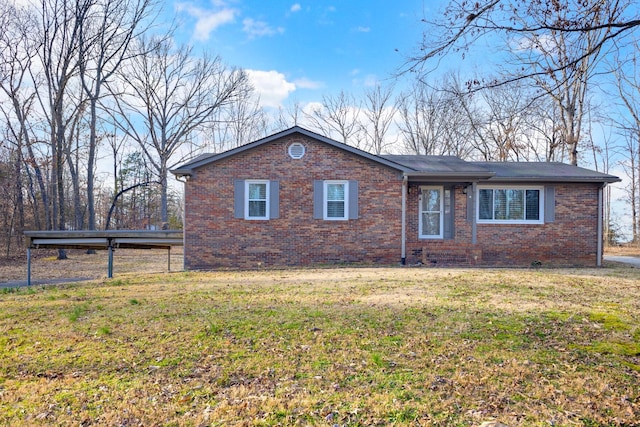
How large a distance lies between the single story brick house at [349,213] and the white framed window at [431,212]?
0.47 meters

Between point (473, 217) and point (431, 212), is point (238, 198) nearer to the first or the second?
point (431, 212)

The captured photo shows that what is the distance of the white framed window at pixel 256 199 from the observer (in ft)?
38.6

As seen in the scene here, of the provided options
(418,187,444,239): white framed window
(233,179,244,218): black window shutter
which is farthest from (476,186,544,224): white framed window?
(233,179,244,218): black window shutter

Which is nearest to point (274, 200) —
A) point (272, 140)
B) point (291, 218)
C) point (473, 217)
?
point (291, 218)

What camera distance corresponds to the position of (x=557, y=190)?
484 inches

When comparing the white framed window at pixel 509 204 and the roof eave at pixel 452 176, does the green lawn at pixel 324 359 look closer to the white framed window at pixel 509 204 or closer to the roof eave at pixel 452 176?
the roof eave at pixel 452 176

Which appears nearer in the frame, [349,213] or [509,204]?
[349,213]

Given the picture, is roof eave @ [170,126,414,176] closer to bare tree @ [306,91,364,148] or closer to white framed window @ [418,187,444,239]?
white framed window @ [418,187,444,239]

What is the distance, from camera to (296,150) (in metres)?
11.8

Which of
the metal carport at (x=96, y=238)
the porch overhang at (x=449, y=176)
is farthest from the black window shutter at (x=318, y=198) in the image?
the metal carport at (x=96, y=238)

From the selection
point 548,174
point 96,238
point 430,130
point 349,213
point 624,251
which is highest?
point 430,130

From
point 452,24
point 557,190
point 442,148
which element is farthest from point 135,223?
point 452,24

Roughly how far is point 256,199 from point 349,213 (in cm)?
286

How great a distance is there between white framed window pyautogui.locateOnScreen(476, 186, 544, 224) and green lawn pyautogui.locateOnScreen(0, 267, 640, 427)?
5.77 metres
